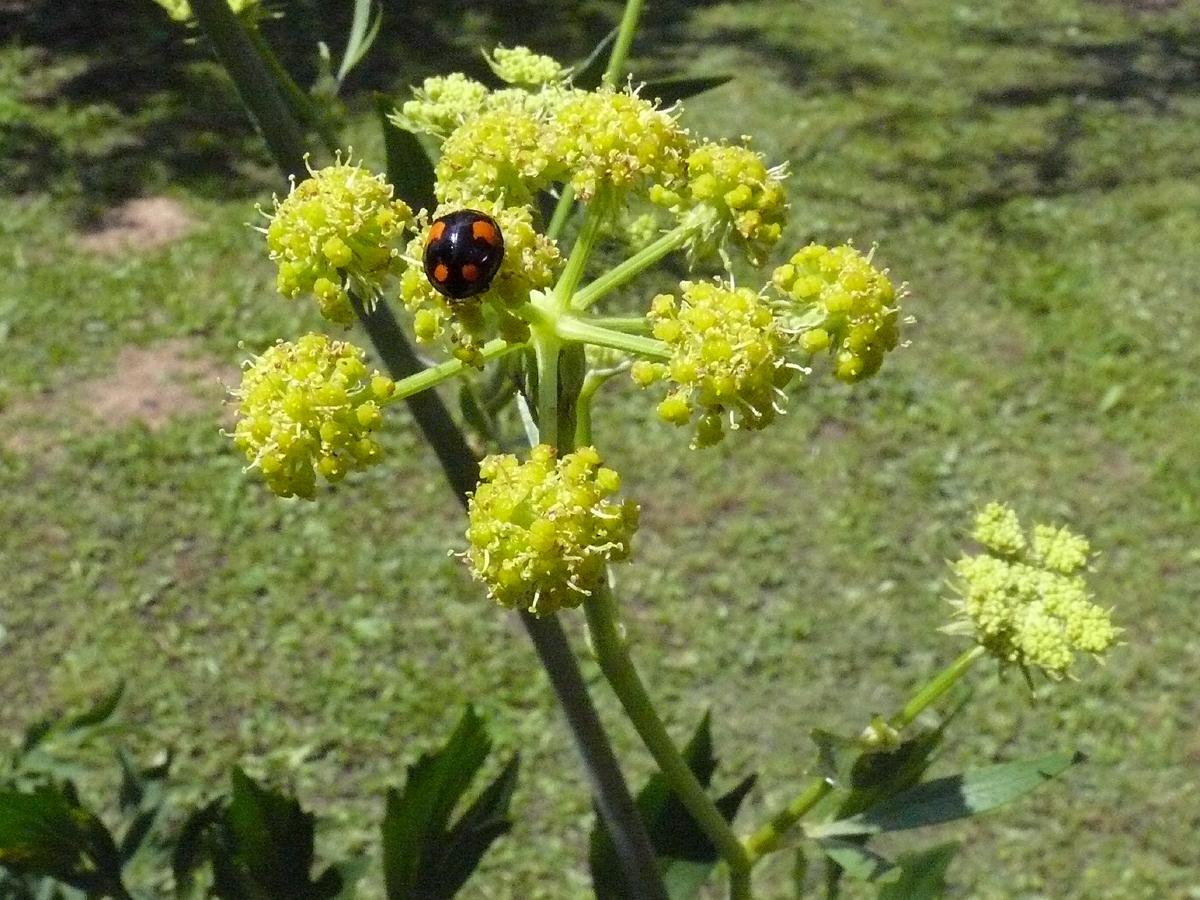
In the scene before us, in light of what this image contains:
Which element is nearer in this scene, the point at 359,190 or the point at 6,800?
the point at 359,190

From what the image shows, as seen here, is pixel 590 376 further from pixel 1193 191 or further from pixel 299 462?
pixel 1193 191

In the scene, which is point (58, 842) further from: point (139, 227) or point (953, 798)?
point (139, 227)

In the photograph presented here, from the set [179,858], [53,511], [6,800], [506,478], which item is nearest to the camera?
[506,478]

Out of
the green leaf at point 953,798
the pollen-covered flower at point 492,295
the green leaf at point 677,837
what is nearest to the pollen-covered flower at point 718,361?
the pollen-covered flower at point 492,295

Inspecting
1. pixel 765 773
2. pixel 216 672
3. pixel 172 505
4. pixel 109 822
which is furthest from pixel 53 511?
pixel 765 773

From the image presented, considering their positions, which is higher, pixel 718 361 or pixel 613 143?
pixel 613 143

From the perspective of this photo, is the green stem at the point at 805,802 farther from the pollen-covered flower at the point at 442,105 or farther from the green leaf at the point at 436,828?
the pollen-covered flower at the point at 442,105

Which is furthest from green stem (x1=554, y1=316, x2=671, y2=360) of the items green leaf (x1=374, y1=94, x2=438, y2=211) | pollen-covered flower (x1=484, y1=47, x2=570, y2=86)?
pollen-covered flower (x1=484, y1=47, x2=570, y2=86)

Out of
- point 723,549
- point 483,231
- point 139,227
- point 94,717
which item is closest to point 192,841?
point 94,717
